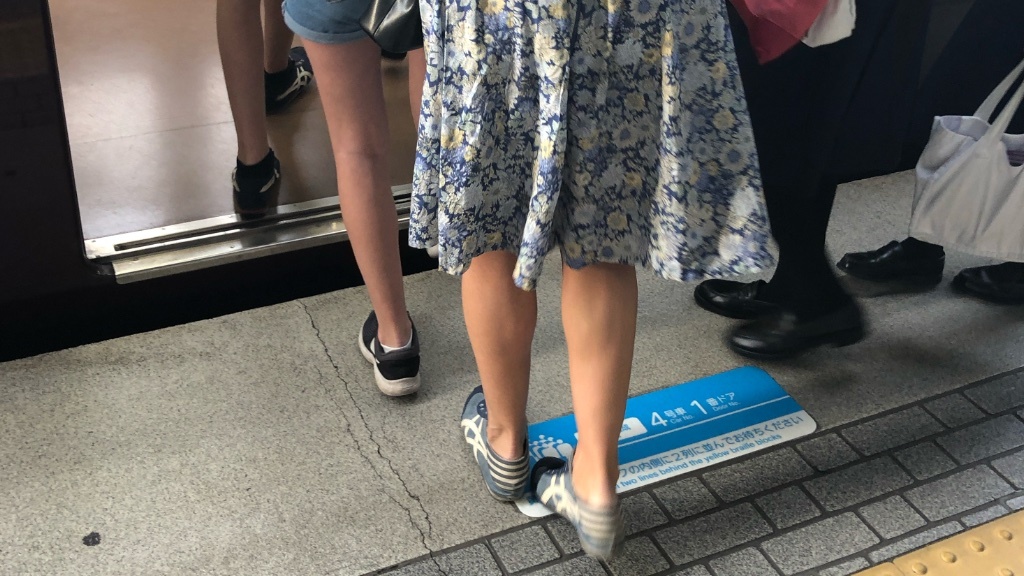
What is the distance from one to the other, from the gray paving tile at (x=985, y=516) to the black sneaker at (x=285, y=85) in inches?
93.6

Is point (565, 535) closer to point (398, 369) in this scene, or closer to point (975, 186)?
point (398, 369)

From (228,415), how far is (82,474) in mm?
291

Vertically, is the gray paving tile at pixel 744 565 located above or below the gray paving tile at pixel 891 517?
below

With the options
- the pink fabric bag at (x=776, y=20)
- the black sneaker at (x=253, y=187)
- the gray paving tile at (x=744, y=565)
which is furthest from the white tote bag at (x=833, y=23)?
the black sneaker at (x=253, y=187)

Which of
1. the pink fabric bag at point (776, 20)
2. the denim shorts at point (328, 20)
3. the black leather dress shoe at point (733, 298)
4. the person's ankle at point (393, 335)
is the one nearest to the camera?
the pink fabric bag at point (776, 20)

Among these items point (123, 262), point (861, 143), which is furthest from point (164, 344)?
point (861, 143)

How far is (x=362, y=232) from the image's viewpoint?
1.74 m

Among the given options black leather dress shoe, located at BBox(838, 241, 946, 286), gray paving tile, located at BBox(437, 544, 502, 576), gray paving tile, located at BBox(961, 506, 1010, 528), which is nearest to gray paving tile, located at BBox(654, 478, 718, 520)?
gray paving tile, located at BBox(437, 544, 502, 576)

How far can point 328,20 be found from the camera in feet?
4.79

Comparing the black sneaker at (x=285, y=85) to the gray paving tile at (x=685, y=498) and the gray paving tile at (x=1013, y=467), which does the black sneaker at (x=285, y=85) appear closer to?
the gray paving tile at (x=685, y=498)

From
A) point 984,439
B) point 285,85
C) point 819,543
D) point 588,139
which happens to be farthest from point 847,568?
point 285,85

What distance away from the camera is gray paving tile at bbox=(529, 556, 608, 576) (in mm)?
1510

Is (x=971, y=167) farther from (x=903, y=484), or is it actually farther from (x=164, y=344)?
(x=164, y=344)

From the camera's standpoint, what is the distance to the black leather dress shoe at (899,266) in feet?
7.68
